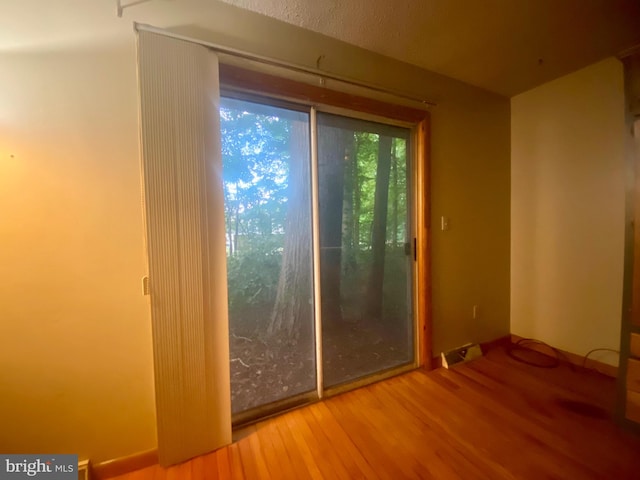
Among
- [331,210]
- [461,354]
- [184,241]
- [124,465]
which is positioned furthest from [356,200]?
[124,465]

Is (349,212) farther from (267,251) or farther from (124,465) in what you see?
(124,465)

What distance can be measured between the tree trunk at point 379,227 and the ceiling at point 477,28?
0.66 metres

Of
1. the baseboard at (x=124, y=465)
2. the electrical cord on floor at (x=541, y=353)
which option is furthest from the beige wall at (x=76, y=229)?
the electrical cord on floor at (x=541, y=353)

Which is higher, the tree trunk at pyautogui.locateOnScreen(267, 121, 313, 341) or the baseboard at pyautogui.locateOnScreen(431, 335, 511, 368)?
the tree trunk at pyautogui.locateOnScreen(267, 121, 313, 341)

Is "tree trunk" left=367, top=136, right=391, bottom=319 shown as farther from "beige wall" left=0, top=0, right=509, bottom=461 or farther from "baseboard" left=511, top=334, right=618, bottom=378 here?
"baseboard" left=511, top=334, right=618, bottom=378

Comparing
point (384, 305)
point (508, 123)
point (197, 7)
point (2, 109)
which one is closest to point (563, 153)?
point (508, 123)

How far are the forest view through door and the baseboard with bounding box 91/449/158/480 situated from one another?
0.43m

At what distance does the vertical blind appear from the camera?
114 cm

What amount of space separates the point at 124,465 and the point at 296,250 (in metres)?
1.41

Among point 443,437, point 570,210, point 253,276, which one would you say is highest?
point 570,210

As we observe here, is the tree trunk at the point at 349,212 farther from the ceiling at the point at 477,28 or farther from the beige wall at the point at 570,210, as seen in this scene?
the beige wall at the point at 570,210

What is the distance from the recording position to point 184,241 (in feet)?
3.92

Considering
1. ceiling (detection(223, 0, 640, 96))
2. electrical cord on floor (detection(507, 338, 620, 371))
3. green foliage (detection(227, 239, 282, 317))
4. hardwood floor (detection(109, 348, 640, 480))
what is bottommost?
hardwood floor (detection(109, 348, 640, 480))

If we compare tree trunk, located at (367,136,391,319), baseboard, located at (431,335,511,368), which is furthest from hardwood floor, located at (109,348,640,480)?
tree trunk, located at (367,136,391,319)
